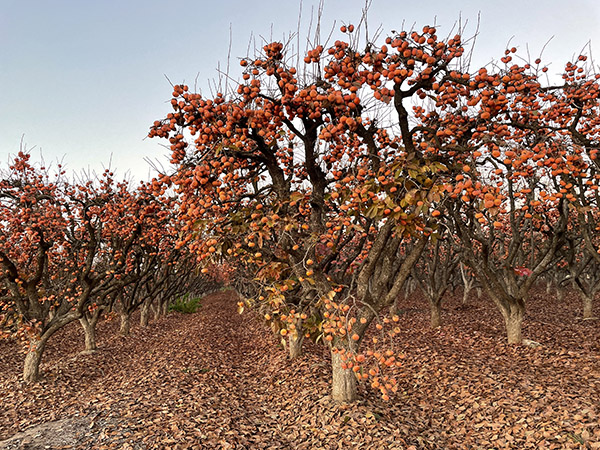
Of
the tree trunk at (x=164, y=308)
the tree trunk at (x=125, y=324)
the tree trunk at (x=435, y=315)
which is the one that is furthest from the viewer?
the tree trunk at (x=164, y=308)

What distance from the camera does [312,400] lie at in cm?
715

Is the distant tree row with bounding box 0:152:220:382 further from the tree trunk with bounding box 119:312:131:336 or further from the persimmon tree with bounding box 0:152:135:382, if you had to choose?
the tree trunk with bounding box 119:312:131:336

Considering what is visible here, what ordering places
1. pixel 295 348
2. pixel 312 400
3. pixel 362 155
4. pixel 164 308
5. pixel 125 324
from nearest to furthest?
pixel 362 155, pixel 312 400, pixel 295 348, pixel 125 324, pixel 164 308

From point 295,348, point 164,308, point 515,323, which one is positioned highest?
point 515,323

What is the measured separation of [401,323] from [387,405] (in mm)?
8828

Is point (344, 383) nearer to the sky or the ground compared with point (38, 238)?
nearer to the ground

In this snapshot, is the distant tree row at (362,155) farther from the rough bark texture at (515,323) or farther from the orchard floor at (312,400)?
the rough bark texture at (515,323)

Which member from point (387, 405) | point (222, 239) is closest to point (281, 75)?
point (222, 239)

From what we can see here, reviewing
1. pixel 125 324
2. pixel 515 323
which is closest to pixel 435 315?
pixel 515 323

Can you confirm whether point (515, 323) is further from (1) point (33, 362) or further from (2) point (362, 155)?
(1) point (33, 362)

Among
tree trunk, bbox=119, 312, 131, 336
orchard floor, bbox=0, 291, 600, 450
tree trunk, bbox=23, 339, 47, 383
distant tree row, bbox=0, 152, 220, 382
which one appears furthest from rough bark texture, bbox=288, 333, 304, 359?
tree trunk, bbox=119, 312, 131, 336

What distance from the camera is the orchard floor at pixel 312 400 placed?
226 inches

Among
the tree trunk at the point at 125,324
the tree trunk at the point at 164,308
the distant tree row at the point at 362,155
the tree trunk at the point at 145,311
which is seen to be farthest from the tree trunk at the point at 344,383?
the tree trunk at the point at 164,308

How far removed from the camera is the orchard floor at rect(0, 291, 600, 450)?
5.73 metres
